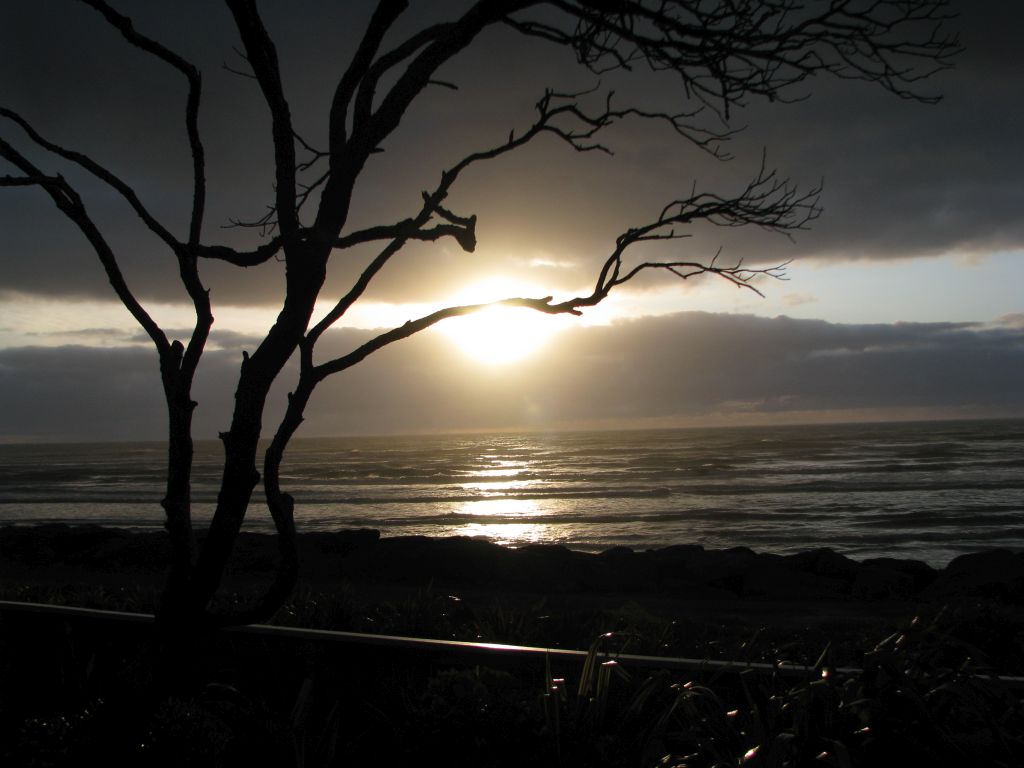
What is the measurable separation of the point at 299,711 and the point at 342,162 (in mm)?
2279

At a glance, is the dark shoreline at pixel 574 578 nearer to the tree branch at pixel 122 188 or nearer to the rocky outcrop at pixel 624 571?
the rocky outcrop at pixel 624 571

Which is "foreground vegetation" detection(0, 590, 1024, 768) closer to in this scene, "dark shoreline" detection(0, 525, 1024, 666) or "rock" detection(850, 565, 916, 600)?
"dark shoreline" detection(0, 525, 1024, 666)

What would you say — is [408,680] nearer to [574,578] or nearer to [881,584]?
[574,578]

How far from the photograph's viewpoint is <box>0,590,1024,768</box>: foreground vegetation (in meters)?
2.84

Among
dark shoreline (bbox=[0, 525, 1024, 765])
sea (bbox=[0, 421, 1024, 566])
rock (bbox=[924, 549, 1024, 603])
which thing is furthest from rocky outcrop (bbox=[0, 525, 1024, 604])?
sea (bbox=[0, 421, 1024, 566])

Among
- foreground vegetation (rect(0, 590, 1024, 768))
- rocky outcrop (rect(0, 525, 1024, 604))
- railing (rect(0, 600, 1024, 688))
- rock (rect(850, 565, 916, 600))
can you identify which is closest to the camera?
foreground vegetation (rect(0, 590, 1024, 768))

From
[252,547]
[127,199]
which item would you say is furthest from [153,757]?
[252,547]

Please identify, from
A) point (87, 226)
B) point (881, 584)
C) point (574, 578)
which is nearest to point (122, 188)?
point (87, 226)

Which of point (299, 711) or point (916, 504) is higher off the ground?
point (299, 711)

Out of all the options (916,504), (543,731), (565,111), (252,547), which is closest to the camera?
(543,731)

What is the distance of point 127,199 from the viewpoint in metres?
3.29

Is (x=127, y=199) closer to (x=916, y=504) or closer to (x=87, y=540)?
(x=87, y=540)

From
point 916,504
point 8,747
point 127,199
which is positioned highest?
point 127,199

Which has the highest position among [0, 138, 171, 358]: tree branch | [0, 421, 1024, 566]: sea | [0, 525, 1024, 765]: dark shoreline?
[0, 138, 171, 358]: tree branch
